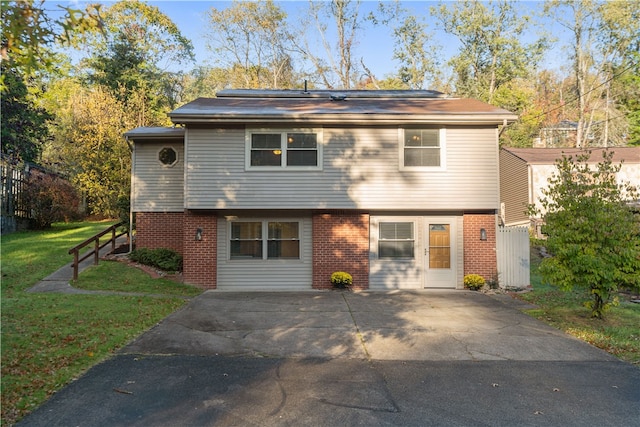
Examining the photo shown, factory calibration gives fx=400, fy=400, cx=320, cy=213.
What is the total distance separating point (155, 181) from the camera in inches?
513

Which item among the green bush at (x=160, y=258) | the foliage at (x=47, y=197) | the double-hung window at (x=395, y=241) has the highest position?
the foliage at (x=47, y=197)

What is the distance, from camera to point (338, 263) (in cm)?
1175

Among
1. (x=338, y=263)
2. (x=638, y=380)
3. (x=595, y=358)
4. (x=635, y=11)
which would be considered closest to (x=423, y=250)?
(x=338, y=263)

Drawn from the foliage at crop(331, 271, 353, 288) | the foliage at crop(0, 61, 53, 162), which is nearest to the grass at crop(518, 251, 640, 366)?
the foliage at crop(331, 271, 353, 288)

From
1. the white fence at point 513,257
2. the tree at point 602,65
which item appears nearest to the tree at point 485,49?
the tree at point 602,65

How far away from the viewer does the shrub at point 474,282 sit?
38.1 ft

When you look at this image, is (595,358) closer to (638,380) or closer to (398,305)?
(638,380)

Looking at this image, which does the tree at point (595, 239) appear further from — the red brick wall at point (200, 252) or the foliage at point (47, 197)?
the foliage at point (47, 197)

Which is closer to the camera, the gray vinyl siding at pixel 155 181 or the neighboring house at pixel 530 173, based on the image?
the gray vinyl siding at pixel 155 181

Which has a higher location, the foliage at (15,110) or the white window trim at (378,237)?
the foliage at (15,110)

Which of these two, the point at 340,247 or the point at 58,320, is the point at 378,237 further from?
the point at 58,320

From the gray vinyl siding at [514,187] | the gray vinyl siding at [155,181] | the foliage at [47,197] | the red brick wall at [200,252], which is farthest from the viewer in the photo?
the gray vinyl siding at [514,187]

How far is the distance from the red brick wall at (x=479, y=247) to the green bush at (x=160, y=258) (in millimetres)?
8837

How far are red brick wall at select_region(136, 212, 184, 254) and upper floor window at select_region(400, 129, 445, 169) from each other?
7.40 meters
